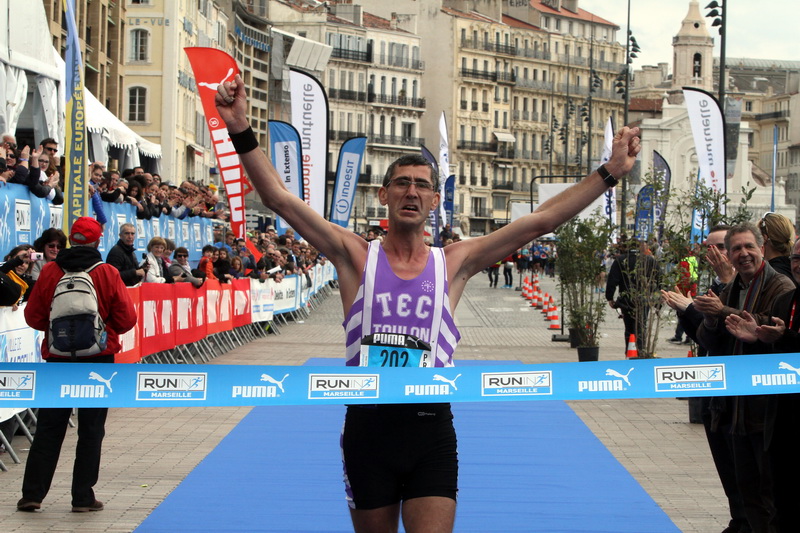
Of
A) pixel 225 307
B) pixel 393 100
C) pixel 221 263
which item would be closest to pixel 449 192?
pixel 225 307

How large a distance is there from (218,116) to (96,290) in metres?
11.4

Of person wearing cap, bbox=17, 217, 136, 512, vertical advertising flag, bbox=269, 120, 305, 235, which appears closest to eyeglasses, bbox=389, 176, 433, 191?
person wearing cap, bbox=17, 217, 136, 512

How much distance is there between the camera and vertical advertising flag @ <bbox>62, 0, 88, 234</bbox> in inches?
533

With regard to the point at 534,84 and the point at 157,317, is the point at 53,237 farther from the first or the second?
the point at 534,84

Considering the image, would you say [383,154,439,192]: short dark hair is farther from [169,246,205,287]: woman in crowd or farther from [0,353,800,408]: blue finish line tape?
[169,246,205,287]: woman in crowd

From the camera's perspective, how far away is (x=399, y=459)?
5109mm

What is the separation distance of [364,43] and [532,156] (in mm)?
29320

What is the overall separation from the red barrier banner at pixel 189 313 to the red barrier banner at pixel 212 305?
28cm

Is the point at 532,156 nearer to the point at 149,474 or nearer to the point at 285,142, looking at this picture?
the point at 285,142

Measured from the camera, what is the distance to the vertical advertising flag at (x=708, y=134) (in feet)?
80.1

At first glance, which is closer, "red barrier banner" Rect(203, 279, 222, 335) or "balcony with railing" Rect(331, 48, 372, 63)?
"red barrier banner" Rect(203, 279, 222, 335)

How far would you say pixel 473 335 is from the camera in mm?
28453

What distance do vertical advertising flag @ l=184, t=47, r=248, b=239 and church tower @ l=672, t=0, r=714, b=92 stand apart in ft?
416

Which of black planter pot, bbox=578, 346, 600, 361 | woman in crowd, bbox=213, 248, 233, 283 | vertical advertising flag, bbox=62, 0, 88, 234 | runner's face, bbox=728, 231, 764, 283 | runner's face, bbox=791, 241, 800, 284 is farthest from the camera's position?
woman in crowd, bbox=213, 248, 233, 283
